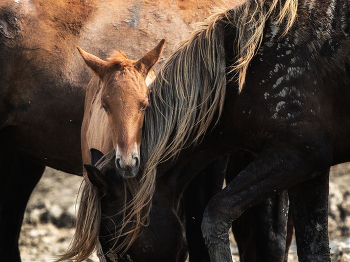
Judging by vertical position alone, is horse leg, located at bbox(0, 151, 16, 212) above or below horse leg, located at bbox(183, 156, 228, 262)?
above

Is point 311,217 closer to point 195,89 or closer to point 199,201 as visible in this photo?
point 195,89

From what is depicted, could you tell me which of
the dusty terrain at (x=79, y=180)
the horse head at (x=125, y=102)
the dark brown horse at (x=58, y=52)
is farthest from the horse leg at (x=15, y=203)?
the horse head at (x=125, y=102)

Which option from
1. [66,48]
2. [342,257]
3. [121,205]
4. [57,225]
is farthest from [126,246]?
[57,225]

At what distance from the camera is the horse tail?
251 cm

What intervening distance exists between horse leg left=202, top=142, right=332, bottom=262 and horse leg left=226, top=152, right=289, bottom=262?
3.50ft

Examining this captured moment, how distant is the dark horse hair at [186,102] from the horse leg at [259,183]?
32 centimetres

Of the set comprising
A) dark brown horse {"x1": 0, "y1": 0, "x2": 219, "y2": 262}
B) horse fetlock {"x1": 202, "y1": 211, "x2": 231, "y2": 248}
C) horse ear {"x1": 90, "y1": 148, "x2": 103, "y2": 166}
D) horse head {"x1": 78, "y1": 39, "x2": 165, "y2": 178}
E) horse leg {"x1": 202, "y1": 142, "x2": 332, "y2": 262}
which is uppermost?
dark brown horse {"x1": 0, "y1": 0, "x2": 219, "y2": 262}

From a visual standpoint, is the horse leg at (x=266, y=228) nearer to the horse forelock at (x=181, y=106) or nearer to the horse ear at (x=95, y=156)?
the horse forelock at (x=181, y=106)

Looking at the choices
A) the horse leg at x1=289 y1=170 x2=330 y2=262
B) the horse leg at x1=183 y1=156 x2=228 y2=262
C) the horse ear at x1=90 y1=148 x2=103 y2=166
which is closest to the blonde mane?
the horse ear at x1=90 y1=148 x2=103 y2=166

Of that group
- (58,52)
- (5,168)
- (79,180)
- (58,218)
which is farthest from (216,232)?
(58,218)

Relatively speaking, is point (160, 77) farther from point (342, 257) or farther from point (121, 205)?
point (342, 257)

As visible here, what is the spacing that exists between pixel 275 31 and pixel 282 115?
421 millimetres

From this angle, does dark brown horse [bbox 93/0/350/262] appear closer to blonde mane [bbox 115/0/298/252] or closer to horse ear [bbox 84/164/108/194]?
blonde mane [bbox 115/0/298/252]

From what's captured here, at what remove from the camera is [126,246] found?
8.41ft
